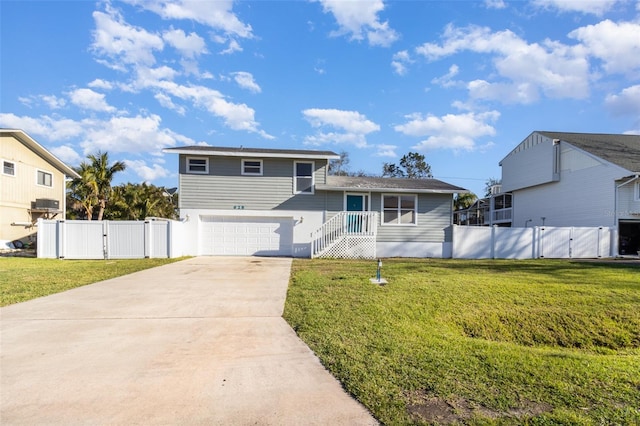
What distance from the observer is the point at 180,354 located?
3756 mm

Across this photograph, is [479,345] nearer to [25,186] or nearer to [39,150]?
[25,186]

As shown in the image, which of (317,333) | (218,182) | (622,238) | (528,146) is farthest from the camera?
(528,146)

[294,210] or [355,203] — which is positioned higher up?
[355,203]

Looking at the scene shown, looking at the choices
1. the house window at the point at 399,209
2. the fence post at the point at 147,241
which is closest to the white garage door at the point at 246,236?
the fence post at the point at 147,241

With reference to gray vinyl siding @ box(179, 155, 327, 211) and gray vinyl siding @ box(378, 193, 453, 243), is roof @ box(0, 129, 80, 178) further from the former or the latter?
gray vinyl siding @ box(378, 193, 453, 243)

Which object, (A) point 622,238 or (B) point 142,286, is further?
(A) point 622,238

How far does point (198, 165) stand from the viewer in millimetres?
15547

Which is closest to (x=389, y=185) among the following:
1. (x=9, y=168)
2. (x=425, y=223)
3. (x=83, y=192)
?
(x=425, y=223)

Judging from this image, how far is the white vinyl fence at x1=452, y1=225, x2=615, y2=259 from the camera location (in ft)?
51.6

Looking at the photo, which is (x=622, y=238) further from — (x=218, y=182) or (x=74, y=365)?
(x=74, y=365)

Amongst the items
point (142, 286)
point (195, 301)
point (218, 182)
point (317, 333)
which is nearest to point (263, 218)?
point (218, 182)

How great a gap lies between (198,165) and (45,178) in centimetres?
1180

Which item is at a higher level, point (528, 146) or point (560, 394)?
point (528, 146)

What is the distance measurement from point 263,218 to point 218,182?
265 centimetres
